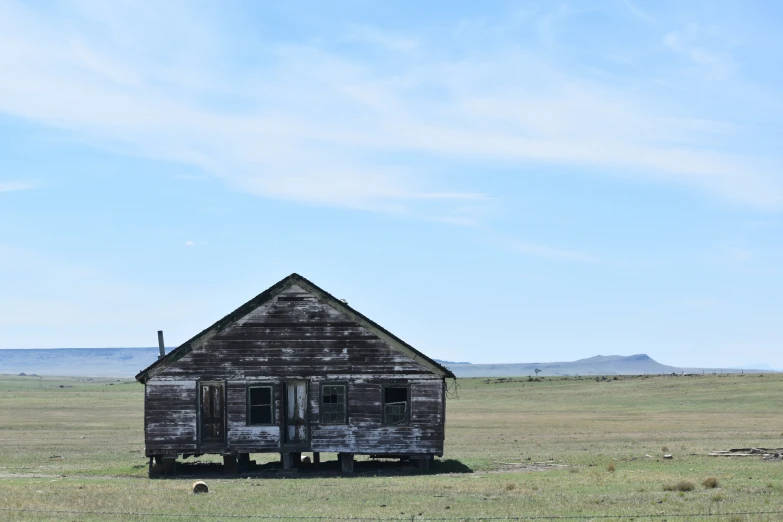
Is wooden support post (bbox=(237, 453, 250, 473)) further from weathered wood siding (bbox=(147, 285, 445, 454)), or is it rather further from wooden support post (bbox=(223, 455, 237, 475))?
weathered wood siding (bbox=(147, 285, 445, 454))

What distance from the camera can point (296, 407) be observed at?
33.8m

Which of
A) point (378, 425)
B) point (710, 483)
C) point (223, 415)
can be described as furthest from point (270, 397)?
point (710, 483)

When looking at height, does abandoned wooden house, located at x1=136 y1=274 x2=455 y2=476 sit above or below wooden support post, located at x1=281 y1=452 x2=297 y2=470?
above

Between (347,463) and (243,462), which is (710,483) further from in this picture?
(243,462)

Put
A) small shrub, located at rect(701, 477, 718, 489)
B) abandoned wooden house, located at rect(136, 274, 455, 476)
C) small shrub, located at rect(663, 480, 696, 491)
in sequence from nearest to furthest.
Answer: small shrub, located at rect(663, 480, 696, 491)
small shrub, located at rect(701, 477, 718, 489)
abandoned wooden house, located at rect(136, 274, 455, 476)

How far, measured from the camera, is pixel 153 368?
3309cm

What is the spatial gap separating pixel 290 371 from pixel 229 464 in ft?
12.1

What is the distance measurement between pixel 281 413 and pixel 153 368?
440 cm

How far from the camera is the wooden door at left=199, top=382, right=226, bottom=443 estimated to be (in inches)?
1325

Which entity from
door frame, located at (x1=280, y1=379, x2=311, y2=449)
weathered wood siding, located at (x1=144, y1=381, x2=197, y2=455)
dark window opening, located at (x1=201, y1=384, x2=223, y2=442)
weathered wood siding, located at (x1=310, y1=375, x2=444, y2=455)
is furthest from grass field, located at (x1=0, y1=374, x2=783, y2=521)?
dark window opening, located at (x1=201, y1=384, x2=223, y2=442)

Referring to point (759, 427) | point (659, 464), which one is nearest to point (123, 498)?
point (659, 464)

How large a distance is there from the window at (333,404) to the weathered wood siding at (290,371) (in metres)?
0.32

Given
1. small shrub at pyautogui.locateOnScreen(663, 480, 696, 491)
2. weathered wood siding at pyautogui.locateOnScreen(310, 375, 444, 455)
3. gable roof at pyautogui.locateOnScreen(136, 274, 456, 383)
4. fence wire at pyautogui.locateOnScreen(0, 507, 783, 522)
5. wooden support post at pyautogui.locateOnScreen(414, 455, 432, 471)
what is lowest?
wooden support post at pyautogui.locateOnScreen(414, 455, 432, 471)

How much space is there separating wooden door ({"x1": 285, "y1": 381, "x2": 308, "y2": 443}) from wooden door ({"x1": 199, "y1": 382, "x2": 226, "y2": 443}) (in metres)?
2.13
